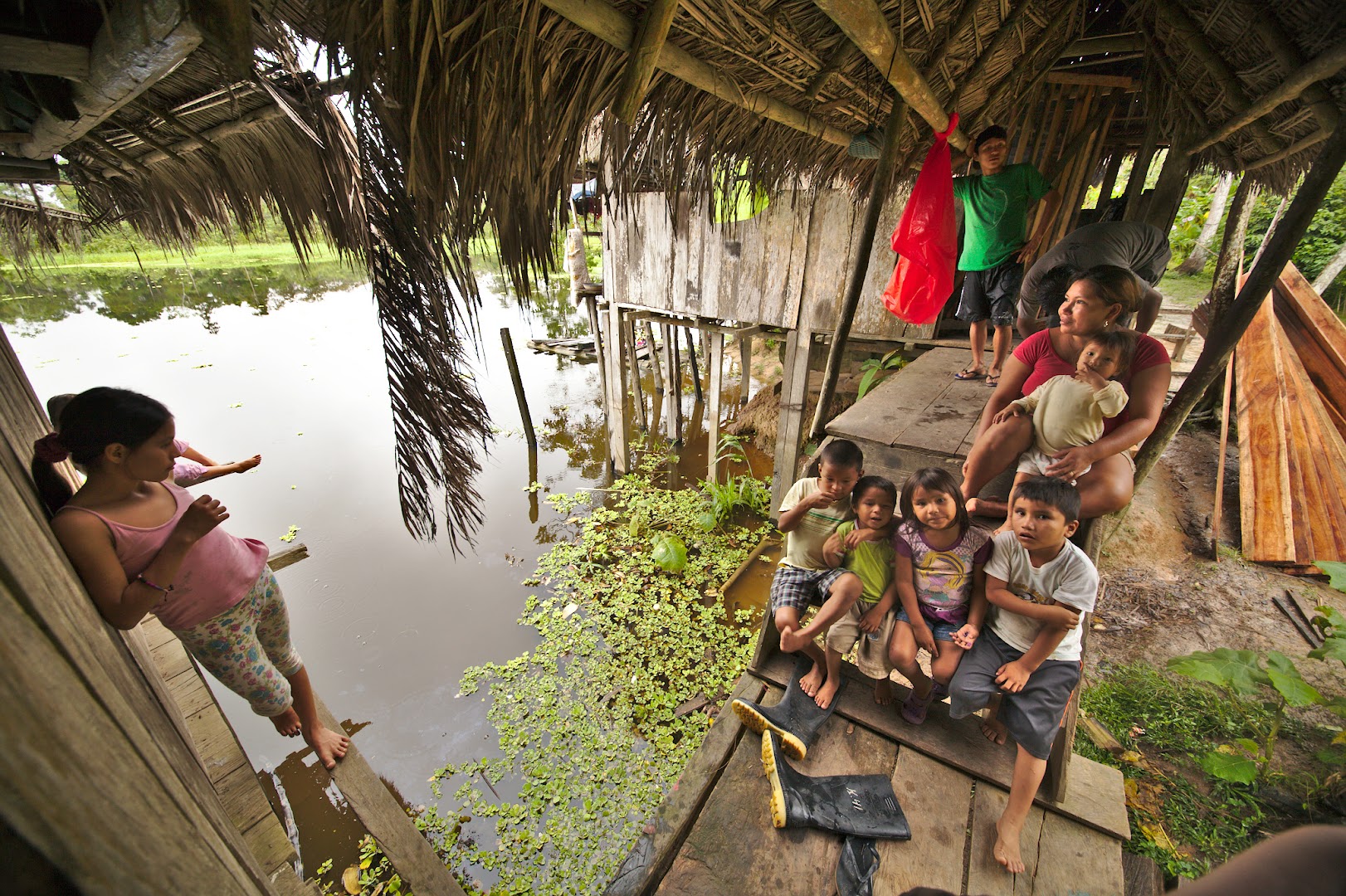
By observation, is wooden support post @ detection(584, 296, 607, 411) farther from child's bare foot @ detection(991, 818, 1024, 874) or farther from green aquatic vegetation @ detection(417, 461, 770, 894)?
child's bare foot @ detection(991, 818, 1024, 874)

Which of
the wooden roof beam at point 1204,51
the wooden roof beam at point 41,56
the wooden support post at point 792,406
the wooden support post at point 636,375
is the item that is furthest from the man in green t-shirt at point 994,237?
the wooden support post at point 636,375

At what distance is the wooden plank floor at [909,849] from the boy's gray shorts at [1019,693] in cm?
27

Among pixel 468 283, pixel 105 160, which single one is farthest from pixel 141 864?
pixel 105 160

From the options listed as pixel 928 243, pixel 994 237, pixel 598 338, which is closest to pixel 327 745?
pixel 928 243

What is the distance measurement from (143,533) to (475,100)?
1.68 metres

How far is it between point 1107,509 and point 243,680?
11.7 feet

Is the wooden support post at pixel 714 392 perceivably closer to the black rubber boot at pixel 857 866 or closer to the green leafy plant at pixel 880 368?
the green leafy plant at pixel 880 368

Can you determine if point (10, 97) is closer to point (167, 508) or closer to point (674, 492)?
point (167, 508)

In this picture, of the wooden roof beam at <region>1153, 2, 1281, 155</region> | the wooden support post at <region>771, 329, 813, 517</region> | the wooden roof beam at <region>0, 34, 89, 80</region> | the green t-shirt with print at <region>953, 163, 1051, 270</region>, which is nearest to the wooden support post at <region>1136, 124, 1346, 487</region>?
the wooden roof beam at <region>1153, 2, 1281, 155</region>

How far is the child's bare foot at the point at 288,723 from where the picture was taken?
2328 millimetres

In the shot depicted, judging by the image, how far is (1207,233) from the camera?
34.2 ft

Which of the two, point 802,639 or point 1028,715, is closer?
point 1028,715

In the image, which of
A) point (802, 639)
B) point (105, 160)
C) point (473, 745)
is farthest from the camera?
point (473, 745)

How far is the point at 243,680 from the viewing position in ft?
6.66
